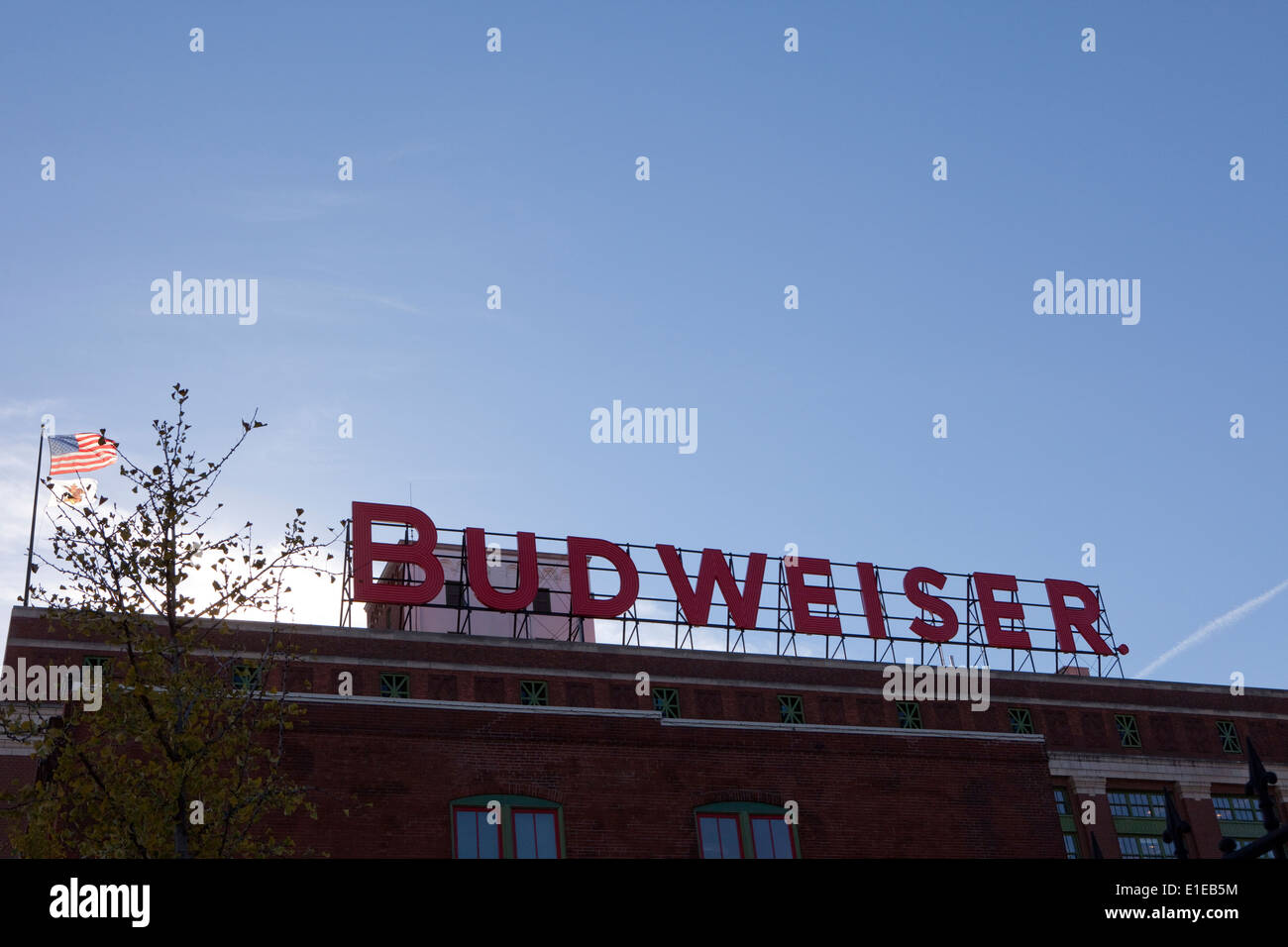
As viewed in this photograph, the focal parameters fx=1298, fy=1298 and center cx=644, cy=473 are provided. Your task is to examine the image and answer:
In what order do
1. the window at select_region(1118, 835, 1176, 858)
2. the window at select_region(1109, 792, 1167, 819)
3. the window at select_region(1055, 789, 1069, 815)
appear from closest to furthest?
the window at select_region(1118, 835, 1176, 858) → the window at select_region(1055, 789, 1069, 815) → the window at select_region(1109, 792, 1167, 819)

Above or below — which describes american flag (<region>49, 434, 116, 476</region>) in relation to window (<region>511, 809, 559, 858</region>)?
above

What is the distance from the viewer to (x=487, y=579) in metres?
47.6

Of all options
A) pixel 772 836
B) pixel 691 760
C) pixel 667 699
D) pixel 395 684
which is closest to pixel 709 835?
pixel 772 836

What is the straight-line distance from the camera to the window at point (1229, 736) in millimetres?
51031

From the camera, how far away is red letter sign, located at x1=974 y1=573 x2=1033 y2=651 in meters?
52.4

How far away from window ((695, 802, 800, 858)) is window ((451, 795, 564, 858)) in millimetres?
3941

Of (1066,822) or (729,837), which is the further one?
(1066,822)

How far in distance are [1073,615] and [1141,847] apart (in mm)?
11708

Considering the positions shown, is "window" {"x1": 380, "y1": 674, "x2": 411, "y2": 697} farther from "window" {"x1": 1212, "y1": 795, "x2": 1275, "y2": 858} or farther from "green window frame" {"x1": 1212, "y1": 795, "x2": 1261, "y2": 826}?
"green window frame" {"x1": 1212, "y1": 795, "x2": 1261, "y2": 826}

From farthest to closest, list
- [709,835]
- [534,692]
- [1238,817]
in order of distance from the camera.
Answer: [1238,817], [534,692], [709,835]

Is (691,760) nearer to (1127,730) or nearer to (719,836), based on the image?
(719,836)

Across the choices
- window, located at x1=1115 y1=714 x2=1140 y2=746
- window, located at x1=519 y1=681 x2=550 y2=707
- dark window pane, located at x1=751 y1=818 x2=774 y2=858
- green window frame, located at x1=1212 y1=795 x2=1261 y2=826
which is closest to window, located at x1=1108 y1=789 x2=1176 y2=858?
green window frame, located at x1=1212 y1=795 x2=1261 y2=826

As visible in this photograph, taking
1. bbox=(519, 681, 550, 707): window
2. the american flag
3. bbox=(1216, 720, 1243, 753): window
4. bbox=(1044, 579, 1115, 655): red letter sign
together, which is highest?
the american flag
